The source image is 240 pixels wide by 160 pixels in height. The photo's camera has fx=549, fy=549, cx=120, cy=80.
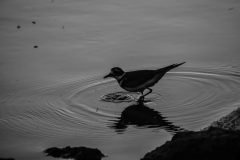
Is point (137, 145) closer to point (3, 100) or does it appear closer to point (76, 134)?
point (76, 134)

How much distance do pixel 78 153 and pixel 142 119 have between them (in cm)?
228

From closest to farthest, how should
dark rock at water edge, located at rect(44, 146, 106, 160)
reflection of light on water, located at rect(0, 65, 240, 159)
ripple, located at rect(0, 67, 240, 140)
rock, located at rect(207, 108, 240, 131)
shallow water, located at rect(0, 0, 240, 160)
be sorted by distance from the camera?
dark rock at water edge, located at rect(44, 146, 106, 160)
rock, located at rect(207, 108, 240, 131)
shallow water, located at rect(0, 0, 240, 160)
reflection of light on water, located at rect(0, 65, 240, 159)
ripple, located at rect(0, 67, 240, 140)

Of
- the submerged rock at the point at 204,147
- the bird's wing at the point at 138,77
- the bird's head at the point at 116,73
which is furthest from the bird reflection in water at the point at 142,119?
the submerged rock at the point at 204,147

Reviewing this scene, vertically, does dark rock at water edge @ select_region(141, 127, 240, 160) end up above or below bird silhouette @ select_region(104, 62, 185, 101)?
below

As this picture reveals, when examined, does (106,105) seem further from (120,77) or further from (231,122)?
(231,122)

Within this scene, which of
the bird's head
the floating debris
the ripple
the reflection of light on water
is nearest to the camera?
the reflection of light on water

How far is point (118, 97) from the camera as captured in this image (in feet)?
33.0

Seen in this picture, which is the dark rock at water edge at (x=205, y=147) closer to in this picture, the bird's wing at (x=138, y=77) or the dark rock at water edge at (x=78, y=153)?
the dark rock at water edge at (x=78, y=153)

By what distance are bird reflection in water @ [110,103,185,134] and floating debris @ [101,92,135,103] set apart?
0.99 feet

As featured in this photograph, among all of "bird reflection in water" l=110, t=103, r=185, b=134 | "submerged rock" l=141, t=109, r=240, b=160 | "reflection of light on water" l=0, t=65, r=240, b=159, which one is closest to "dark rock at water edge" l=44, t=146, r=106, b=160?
"reflection of light on water" l=0, t=65, r=240, b=159

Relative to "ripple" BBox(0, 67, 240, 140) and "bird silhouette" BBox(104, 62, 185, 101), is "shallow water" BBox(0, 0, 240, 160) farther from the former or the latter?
"bird silhouette" BBox(104, 62, 185, 101)

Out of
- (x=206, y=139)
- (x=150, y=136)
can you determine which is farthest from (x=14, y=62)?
(x=206, y=139)

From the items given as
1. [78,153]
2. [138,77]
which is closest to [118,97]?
[138,77]

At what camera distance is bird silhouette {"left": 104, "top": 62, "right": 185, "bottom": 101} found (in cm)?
995
